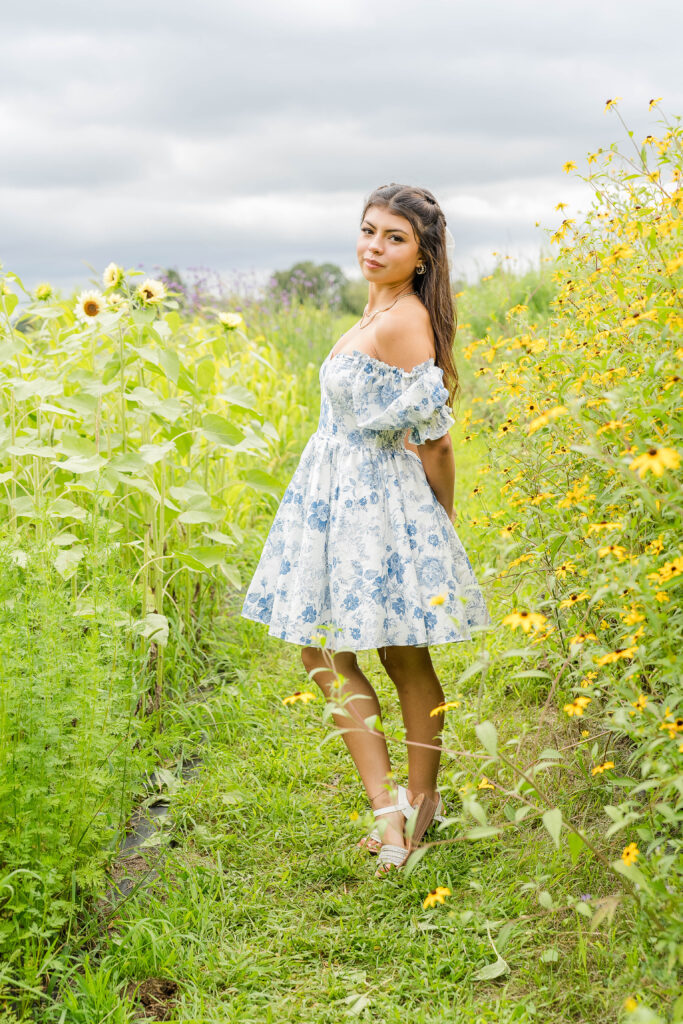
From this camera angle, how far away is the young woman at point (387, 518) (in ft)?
7.41

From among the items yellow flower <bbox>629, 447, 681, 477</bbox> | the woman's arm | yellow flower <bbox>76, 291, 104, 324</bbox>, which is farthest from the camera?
yellow flower <bbox>76, 291, 104, 324</bbox>

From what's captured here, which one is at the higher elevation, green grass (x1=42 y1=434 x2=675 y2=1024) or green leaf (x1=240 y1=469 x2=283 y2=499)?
green leaf (x1=240 y1=469 x2=283 y2=499)

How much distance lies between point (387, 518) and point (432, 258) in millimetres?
680

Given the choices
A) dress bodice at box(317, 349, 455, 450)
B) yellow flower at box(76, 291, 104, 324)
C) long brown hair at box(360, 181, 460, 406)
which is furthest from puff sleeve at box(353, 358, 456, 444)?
yellow flower at box(76, 291, 104, 324)

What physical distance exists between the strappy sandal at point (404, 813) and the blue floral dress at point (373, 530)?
422 mm

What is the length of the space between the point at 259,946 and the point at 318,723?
111cm

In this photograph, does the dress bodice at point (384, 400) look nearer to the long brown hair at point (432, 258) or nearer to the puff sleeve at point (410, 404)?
the puff sleeve at point (410, 404)

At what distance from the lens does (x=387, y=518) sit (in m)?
2.31

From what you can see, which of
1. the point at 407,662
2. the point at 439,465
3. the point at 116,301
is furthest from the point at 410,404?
the point at 116,301

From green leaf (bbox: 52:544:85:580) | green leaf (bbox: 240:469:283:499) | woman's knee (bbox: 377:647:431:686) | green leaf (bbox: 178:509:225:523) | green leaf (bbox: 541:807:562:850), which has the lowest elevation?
woman's knee (bbox: 377:647:431:686)

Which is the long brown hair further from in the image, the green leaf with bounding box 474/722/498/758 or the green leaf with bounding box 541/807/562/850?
the green leaf with bounding box 541/807/562/850

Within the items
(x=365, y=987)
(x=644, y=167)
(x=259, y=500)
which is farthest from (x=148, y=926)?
(x=259, y=500)

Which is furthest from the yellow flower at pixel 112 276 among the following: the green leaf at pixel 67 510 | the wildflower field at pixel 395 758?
the green leaf at pixel 67 510

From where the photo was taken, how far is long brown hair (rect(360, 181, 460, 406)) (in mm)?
2385
